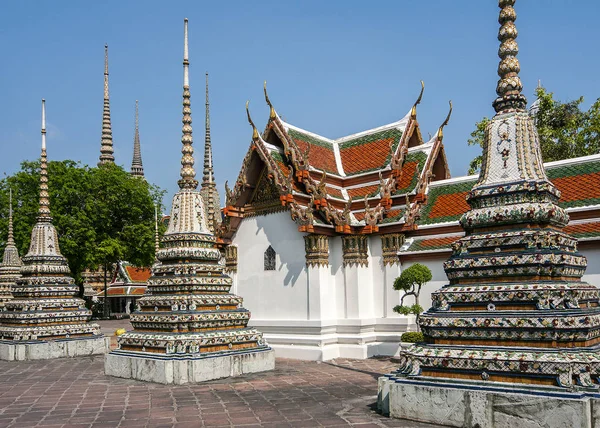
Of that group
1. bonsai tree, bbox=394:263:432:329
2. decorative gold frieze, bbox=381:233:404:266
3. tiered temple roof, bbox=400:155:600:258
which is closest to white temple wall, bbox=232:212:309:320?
decorative gold frieze, bbox=381:233:404:266

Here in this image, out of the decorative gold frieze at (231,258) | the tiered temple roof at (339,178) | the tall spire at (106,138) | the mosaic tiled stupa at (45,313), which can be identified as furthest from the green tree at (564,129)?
the tall spire at (106,138)

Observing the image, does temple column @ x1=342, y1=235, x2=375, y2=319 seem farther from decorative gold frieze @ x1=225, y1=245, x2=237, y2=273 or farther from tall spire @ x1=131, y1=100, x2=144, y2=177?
tall spire @ x1=131, y1=100, x2=144, y2=177

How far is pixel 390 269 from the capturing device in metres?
15.8

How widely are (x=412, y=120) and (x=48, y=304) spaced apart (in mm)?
12114

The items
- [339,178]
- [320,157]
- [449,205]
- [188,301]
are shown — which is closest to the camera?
[188,301]

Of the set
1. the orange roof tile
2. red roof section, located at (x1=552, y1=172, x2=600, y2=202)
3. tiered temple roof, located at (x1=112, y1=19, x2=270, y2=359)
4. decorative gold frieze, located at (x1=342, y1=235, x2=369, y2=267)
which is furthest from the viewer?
the orange roof tile

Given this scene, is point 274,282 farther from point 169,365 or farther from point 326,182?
point 169,365

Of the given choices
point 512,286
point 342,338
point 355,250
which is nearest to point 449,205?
point 355,250

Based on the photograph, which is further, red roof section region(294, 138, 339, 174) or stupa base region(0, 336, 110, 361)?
red roof section region(294, 138, 339, 174)

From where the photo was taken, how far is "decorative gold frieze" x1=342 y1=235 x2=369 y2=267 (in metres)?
16.0

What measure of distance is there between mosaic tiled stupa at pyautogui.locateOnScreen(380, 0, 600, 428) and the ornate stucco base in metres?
7.51

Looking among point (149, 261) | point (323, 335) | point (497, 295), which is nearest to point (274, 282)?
point (323, 335)

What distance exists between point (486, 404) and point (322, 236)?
934 centimetres

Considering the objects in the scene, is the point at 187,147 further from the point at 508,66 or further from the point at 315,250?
the point at 508,66
